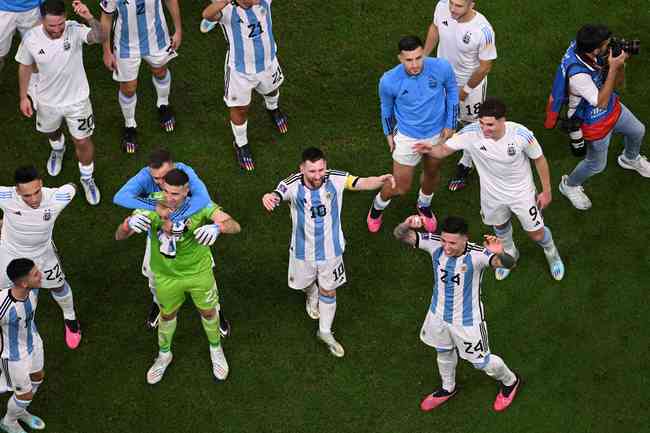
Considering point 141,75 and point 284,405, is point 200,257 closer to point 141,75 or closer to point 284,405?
point 284,405

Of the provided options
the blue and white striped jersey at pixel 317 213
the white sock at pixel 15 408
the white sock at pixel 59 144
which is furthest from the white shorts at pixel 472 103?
the white sock at pixel 15 408

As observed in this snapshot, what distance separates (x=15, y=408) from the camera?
9.89m

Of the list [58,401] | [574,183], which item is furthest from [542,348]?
[58,401]

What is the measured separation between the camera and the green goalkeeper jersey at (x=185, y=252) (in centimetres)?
949

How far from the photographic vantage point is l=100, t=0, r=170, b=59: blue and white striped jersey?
11367 millimetres

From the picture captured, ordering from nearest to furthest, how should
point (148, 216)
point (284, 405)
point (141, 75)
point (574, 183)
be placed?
point (148, 216) → point (284, 405) → point (574, 183) → point (141, 75)

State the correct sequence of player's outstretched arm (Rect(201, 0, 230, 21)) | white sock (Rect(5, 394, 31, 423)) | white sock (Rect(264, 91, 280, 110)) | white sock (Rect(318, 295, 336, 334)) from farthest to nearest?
white sock (Rect(264, 91, 280, 110)) < player's outstretched arm (Rect(201, 0, 230, 21)) < white sock (Rect(318, 295, 336, 334)) < white sock (Rect(5, 394, 31, 423))

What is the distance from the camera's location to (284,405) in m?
10.4

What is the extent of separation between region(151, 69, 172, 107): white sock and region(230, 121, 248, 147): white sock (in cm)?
80

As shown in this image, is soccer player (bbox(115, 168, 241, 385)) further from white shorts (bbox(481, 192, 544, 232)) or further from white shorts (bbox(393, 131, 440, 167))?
white shorts (bbox(481, 192, 544, 232))

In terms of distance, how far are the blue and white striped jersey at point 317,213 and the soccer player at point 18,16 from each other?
11.2ft

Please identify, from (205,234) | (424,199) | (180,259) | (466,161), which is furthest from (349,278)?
(205,234)

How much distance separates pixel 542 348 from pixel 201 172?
377 centimetres

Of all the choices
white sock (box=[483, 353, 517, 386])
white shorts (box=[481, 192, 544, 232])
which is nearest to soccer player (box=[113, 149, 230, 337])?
white shorts (box=[481, 192, 544, 232])
